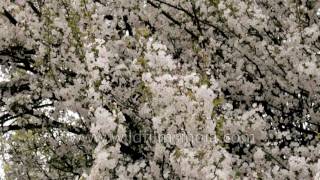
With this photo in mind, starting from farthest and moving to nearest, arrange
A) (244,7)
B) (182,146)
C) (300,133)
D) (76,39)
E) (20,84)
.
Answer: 1. (20,84)
2. (300,133)
3. (244,7)
4. (76,39)
5. (182,146)

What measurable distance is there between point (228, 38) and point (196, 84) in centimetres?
228

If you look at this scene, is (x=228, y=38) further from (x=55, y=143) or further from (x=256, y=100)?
(x=55, y=143)

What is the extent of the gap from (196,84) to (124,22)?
292 cm

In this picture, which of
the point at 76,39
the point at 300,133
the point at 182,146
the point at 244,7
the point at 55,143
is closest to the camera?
the point at 182,146

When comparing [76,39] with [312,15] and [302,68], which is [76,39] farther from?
[312,15]

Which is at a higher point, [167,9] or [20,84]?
[167,9]

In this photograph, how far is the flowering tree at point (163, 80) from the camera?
201 inches

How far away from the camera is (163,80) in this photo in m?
4.79

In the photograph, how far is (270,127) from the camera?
697 cm

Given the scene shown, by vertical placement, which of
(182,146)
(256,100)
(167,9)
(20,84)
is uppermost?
(167,9)

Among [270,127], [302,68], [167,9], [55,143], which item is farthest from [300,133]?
[55,143]

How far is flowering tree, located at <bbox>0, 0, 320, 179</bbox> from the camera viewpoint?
5.11 metres

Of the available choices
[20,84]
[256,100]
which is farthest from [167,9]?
[20,84]

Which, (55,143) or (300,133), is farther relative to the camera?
(55,143)
